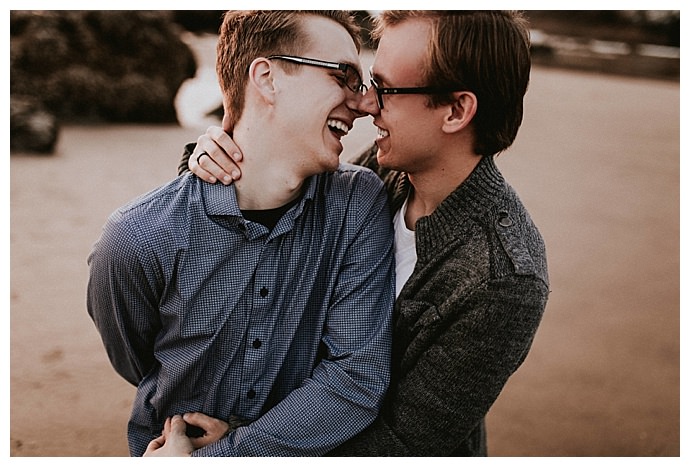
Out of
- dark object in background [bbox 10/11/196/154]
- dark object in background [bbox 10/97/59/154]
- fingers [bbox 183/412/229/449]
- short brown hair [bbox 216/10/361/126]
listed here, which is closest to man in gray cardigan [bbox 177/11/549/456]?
short brown hair [bbox 216/10/361/126]

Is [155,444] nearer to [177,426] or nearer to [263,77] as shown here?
[177,426]

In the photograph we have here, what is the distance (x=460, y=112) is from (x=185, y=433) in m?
1.06

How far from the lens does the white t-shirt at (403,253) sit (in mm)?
1935

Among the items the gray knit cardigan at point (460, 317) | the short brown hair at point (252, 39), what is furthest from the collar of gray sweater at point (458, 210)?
the short brown hair at point (252, 39)

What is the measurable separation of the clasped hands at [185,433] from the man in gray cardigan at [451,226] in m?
0.30

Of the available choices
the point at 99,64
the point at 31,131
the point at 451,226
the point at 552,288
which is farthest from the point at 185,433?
the point at 99,64

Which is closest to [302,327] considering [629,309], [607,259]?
A: [629,309]

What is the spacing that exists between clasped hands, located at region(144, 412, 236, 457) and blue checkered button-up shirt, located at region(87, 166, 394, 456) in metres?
0.03

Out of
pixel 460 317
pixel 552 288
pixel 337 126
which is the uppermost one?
pixel 337 126

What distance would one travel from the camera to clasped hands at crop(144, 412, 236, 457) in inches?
73.6

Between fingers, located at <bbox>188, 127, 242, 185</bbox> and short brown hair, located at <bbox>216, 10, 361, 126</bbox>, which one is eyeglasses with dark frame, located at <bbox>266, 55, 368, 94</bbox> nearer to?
short brown hair, located at <bbox>216, 10, 361, 126</bbox>

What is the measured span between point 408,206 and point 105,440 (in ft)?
5.06

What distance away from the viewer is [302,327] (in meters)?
1.88

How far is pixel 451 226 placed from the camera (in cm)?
183
